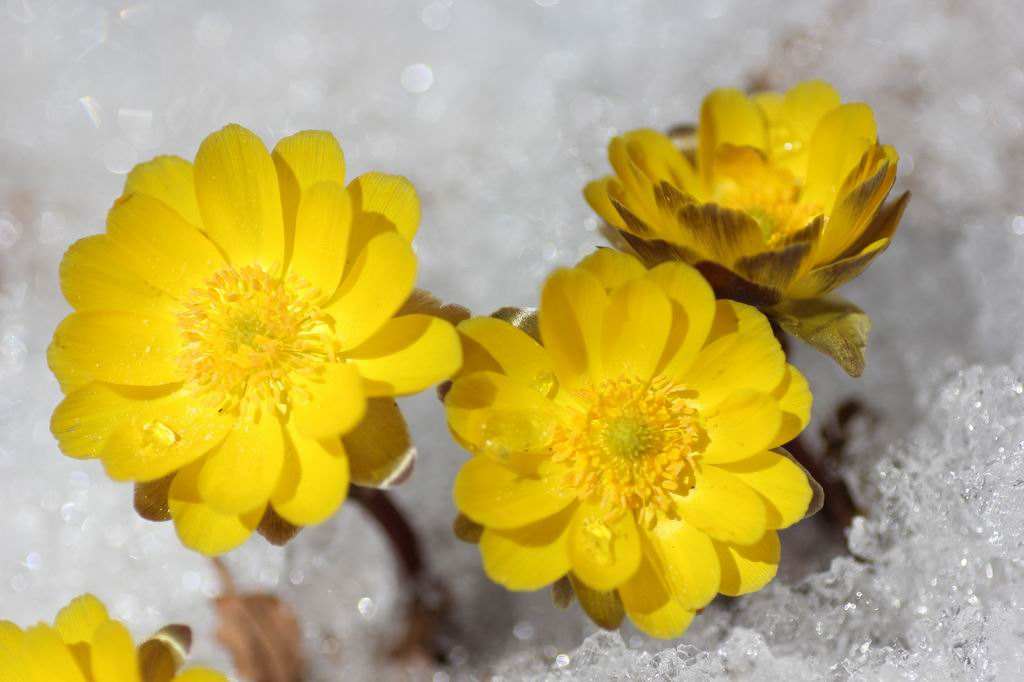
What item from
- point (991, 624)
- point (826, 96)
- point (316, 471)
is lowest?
point (991, 624)

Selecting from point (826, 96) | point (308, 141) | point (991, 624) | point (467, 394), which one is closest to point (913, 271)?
point (826, 96)

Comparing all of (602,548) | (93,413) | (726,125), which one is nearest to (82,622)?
(93,413)

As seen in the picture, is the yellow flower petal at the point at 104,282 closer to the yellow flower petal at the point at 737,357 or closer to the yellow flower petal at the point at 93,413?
the yellow flower petal at the point at 93,413

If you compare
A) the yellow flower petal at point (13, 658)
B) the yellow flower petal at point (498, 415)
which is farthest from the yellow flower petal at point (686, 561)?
the yellow flower petal at point (13, 658)

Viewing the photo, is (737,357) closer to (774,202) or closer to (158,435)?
(774,202)

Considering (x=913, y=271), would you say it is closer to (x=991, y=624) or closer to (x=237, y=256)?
(x=991, y=624)

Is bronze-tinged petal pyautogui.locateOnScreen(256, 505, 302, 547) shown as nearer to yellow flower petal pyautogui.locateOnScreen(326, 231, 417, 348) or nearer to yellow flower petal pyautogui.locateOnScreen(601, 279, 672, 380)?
yellow flower petal pyautogui.locateOnScreen(326, 231, 417, 348)
